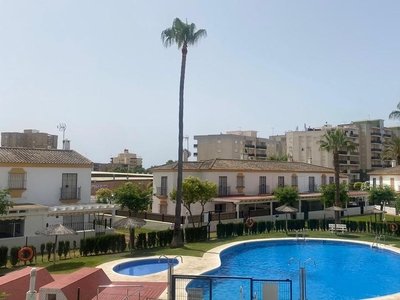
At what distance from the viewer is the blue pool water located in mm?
17609

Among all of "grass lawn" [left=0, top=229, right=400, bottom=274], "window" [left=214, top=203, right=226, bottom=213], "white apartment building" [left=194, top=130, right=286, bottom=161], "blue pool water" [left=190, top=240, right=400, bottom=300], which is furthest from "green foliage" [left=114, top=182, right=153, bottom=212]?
"white apartment building" [left=194, top=130, right=286, bottom=161]

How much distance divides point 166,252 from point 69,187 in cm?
1108

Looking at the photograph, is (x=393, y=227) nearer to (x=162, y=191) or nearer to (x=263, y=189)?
(x=263, y=189)

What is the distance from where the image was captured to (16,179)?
27.5m

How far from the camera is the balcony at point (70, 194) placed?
2977 centimetres

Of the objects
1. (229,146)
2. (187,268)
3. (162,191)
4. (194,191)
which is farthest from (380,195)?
(229,146)

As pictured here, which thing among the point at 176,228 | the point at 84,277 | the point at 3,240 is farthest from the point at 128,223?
the point at 84,277

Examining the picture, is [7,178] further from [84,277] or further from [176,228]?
[84,277]

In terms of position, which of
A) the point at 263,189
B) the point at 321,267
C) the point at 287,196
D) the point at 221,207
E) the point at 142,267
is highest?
the point at 263,189

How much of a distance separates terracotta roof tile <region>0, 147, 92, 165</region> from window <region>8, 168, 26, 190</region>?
748mm

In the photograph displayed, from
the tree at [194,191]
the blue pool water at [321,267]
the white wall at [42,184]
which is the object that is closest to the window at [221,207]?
the tree at [194,191]

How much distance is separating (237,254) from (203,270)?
688 centimetres

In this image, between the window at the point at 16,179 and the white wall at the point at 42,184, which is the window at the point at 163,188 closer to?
the white wall at the point at 42,184

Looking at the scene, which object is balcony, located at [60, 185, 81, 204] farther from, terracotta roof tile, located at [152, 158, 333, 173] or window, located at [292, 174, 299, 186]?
window, located at [292, 174, 299, 186]
